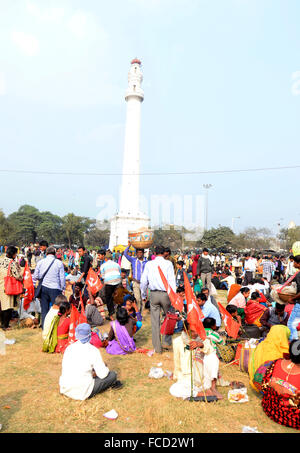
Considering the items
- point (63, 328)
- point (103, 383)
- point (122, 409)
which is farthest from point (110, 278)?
point (122, 409)

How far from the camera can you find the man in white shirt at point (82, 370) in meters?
3.82

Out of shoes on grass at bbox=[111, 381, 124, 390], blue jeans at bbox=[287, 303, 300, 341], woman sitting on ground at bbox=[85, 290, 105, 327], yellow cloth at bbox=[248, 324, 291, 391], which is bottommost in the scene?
shoes on grass at bbox=[111, 381, 124, 390]

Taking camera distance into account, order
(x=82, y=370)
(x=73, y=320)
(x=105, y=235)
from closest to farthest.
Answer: (x=82, y=370), (x=73, y=320), (x=105, y=235)

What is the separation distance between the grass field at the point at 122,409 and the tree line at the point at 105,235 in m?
38.8

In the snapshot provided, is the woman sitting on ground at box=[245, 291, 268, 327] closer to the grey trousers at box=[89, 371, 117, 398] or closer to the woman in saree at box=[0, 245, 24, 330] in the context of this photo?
the grey trousers at box=[89, 371, 117, 398]

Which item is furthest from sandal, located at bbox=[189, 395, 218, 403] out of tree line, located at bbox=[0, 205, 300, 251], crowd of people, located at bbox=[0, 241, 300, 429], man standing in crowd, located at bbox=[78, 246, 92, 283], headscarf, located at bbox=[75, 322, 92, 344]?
tree line, located at bbox=[0, 205, 300, 251]

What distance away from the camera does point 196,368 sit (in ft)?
13.6

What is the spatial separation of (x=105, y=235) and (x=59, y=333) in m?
56.4

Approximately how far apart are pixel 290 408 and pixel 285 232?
178 ft

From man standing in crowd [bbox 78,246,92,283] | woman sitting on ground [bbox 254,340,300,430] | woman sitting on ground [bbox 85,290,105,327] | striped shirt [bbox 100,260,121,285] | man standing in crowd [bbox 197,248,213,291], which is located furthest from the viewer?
man standing in crowd [bbox 197,248,213,291]

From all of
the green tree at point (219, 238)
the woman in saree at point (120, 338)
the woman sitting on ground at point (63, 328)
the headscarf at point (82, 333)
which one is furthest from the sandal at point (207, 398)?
the green tree at point (219, 238)

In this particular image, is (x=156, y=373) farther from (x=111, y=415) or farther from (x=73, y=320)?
(x=73, y=320)

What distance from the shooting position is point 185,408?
3648mm

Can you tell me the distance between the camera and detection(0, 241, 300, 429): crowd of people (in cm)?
381
